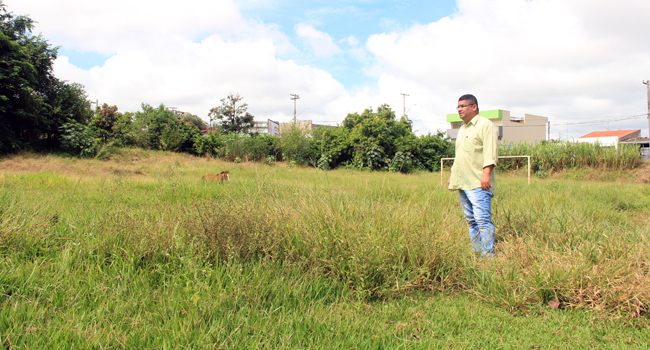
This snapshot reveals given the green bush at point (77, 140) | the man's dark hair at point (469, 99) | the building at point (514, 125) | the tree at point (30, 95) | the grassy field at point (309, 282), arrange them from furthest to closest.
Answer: the building at point (514, 125) → the green bush at point (77, 140) → the tree at point (30, 95) → the man's dark hair at point (469, 99) → the grassy field at point (309, 282)

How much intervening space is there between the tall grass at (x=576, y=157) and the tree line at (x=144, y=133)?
630 centimetres

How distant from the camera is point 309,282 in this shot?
274 centimetres

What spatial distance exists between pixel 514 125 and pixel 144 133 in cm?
5209

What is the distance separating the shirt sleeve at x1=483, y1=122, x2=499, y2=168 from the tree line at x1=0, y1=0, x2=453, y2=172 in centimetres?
1154

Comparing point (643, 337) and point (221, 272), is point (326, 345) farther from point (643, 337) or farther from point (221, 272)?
point (643, 337)

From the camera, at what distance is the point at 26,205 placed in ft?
13.7

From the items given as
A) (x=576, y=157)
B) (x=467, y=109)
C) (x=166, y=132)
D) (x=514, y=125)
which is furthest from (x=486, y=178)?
(x=514, y=125)

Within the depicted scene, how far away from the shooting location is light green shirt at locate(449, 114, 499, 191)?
370 cm

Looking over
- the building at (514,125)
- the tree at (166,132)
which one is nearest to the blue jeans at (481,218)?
the tree at (166,132)

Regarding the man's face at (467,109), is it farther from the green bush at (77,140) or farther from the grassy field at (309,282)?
the green bush at (77,140)

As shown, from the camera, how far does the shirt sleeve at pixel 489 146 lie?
11.8 ft

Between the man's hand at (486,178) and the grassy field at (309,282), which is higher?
the man's hand at (486,178)

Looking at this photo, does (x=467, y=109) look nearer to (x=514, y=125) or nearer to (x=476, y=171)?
(x=476, y=171)

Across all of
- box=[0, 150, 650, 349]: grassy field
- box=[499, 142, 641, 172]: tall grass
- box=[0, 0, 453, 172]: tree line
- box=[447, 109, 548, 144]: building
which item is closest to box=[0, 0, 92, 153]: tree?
box=[0, 0, 453, 172]: tree line
